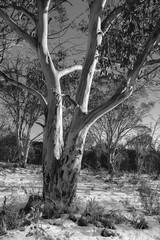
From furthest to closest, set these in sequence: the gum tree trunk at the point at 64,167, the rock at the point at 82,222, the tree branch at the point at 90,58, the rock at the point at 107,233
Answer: the tree branch at the point at 90,58 < the gum tree trunk at the point at 64,167 < the rock at the point at 82,222 < the rock at the point at 107,233

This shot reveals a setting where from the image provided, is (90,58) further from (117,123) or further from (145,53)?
(117,123)

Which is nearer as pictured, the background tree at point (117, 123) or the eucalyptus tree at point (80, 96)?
the eucalyptus tree at point (80, 96)

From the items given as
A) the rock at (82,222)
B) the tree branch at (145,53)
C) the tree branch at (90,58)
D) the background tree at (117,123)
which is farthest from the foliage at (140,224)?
the background tree at (117,123)

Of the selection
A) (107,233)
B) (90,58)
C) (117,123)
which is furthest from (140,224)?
(117,123)

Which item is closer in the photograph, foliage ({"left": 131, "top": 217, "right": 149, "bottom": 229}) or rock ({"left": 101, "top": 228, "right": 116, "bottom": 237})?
rock ({"left": 101, "top": 228, "right": 116, "bottom": 237})

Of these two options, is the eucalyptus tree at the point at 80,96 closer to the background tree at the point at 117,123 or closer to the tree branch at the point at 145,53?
the tree branch at the point at 145,53

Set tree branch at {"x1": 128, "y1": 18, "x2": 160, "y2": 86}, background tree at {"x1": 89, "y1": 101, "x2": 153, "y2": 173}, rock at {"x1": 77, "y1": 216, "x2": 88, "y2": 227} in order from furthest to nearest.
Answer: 1. background tree at {"x1": 89, "y1": 101, "x2": 153, "y2": 173}
2. tree branch at {"x1": 128, "y1": 18, "x2": 160, "y2": 86}
3. rock at {"x1": 77, "y1": 216, "x2": 88, "y2": 227}

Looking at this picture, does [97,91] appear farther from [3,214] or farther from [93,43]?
[3,214]

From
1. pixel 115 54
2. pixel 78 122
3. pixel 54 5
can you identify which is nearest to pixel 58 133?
pixel 78 122

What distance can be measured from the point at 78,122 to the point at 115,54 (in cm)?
147

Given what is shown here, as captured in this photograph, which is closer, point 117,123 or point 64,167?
point 64,167

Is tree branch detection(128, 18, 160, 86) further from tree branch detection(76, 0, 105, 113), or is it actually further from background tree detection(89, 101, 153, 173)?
background tree detection(89, 101, 153, 173)

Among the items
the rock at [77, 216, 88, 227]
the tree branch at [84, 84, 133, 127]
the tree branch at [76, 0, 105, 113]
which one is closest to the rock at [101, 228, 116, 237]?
the rock at [77, 216, 88, 227]

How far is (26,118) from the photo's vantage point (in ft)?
43.7
